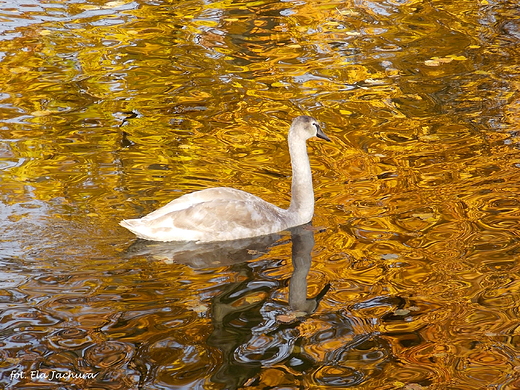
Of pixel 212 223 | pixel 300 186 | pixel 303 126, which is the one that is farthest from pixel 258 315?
pixel 303 126

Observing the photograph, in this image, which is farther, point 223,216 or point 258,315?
point 223,216

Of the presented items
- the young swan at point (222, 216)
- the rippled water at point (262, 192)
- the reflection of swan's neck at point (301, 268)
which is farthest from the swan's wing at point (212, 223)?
the reflection of swan's neck at point (301, 268)

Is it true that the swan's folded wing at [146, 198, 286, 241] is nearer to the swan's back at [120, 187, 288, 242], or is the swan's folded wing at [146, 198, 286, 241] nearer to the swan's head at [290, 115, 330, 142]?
the swan's back at [120, 187, 288, 242]

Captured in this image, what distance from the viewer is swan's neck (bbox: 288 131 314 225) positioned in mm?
7879

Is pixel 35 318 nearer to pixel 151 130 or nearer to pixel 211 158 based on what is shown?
pixel 211 158

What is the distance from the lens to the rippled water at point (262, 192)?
18.7 ft

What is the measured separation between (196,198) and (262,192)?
1.13m

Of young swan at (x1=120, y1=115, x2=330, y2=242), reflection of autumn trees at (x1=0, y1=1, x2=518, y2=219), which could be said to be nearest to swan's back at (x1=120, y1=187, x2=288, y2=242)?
young swan at (x1=120, y1=115, x2=330, y2=242)

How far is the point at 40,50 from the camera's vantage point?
500 inches

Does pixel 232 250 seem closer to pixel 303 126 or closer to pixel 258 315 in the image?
pixel 258 315

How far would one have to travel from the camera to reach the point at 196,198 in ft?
25.0

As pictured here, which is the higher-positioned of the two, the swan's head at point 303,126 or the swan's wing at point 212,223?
the swan's head at point 303,126

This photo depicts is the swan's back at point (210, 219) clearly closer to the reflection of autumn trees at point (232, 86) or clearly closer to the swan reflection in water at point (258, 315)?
the swan reflection in water at point (258, 315)

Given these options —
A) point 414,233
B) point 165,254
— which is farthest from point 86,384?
point 414,233
